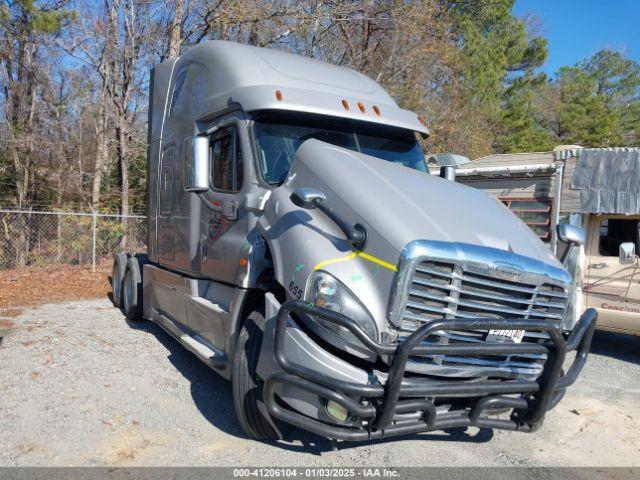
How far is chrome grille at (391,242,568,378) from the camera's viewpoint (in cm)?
337

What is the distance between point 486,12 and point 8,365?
78.3 ft

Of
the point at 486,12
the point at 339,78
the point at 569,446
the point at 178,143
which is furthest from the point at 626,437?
the point at 486,12

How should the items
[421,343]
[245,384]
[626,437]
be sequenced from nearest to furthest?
[421,343], [245,384], [626,437]

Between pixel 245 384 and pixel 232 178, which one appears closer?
pixel 245 384

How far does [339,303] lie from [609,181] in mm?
5808

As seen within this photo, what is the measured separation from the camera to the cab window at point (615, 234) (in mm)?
7703

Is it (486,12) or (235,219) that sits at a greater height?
(486,12)

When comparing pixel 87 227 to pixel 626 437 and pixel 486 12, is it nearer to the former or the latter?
pixel 626 437

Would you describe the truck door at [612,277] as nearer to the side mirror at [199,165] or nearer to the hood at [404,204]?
the hood at [404,204]

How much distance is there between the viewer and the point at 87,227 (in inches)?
587

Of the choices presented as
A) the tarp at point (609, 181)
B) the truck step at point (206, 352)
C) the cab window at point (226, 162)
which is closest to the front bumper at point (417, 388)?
the truck step at point (206, 352)

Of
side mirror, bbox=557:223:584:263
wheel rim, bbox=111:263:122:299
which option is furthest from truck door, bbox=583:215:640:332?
wheel rim, bbox=111:263:122:299

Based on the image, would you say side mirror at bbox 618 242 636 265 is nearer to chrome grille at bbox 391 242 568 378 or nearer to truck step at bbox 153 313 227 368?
chrome grille at bbox 391 242 568 378

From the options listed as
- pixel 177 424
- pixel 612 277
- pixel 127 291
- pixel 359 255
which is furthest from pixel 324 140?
pixel 127 291
